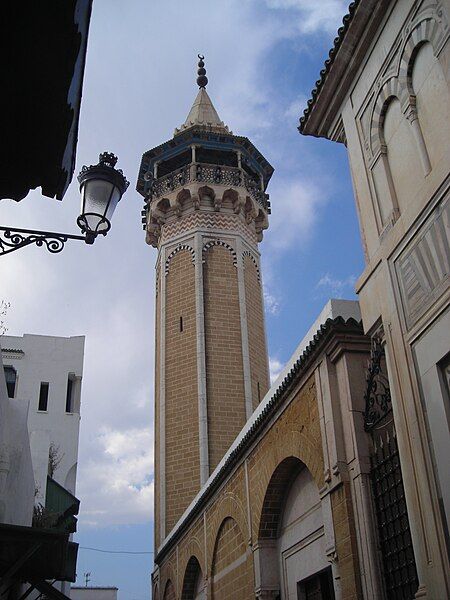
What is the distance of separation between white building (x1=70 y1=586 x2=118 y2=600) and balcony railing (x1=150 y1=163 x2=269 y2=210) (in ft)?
73.5

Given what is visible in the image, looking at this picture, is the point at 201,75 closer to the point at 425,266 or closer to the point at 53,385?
the point at 53,385

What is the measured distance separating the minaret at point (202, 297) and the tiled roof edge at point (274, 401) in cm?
377

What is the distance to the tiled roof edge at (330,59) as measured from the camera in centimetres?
671

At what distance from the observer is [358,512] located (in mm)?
6746

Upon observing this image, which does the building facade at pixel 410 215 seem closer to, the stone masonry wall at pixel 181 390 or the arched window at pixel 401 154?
the arched window at pixel 401 154

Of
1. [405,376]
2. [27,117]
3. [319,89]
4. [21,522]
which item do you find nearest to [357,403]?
[405,376]

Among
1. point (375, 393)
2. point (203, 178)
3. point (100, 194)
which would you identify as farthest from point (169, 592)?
point (100, 194)

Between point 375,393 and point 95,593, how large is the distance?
3278 centimetres

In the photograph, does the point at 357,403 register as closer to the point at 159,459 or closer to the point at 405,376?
the point at 405,376

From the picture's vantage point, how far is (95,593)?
35469mm

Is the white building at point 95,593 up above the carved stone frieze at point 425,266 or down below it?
above

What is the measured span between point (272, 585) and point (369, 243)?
537 cm

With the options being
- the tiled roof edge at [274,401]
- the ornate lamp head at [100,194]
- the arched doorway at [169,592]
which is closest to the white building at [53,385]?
the arched doorway at [169,592]

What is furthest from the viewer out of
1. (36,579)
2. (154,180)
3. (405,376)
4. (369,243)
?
(154,180)
